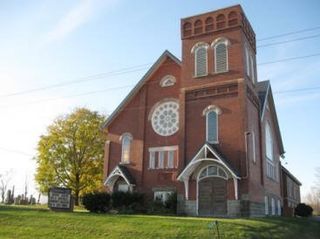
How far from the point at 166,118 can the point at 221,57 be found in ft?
22.8

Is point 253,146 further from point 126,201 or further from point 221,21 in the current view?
point 126,201

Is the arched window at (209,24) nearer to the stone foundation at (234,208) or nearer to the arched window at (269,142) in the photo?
the arched window at (269,142)

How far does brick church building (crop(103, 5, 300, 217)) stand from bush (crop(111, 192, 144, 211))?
210 centimetres

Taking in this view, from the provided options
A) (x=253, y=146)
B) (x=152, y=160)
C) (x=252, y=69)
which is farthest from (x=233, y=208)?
(x=252, y=69)

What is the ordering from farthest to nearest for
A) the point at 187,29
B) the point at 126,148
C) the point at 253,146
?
1. the point at 126,148
2. the point at 187,29
3. the point at 253,146

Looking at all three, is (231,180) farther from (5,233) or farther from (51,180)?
(51,180)

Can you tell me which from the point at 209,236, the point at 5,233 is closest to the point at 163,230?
the point at 209,236

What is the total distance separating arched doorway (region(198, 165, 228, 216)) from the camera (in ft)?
87.9

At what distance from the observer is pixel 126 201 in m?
29.2

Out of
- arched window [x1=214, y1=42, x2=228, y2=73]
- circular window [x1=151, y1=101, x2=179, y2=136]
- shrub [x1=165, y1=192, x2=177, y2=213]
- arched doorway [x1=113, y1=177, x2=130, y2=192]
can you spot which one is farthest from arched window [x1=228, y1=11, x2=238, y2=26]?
arched doorway [x1=113, y1=177, x2=130, y2=192]

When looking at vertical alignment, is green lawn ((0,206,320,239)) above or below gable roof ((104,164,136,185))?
below

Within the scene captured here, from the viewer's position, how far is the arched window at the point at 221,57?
96.4ft

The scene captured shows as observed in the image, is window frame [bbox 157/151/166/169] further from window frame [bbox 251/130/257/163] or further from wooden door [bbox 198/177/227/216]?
window frame [bbox 251/130/257/163]

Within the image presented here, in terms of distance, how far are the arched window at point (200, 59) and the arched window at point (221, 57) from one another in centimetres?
82
